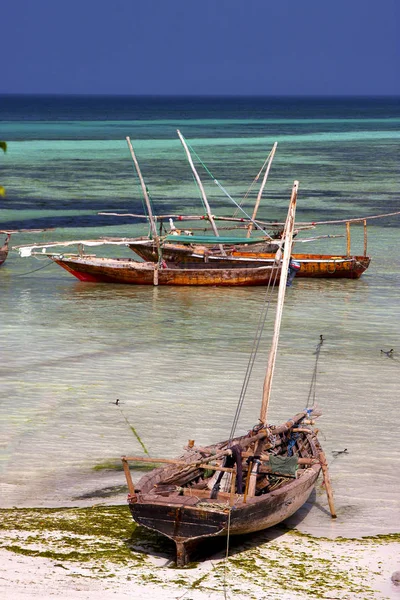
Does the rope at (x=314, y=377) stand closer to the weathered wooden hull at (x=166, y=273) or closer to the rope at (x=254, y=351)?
the rope at (x=254, y=351)

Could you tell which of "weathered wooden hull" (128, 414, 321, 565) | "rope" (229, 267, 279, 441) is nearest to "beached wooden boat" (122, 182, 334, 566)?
"weathered wooden hull" (128, 414, 321, 565)

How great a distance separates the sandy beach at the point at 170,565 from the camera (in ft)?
35.2

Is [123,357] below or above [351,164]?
below

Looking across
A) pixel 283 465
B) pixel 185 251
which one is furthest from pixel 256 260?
pixel 283 465

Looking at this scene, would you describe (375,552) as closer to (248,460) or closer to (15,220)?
(248,460)

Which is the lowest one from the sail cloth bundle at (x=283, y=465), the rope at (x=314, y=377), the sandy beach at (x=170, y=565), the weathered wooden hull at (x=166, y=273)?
the sandy beach at (x=170, y=565)

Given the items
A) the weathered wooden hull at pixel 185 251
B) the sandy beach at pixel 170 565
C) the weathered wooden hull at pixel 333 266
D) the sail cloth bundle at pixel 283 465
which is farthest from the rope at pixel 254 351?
the weathered wooden hull at pixel 333 266

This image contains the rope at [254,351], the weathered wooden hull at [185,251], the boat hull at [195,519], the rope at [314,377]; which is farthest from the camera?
the weathered wooden hull at [185,251]

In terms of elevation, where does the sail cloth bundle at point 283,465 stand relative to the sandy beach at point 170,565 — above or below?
above

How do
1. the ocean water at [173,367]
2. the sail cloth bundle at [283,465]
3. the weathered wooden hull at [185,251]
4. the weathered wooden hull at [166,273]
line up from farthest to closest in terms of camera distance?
the weathered wooden hull at [185,251]
the weathered wooden hull at [166,273]
the ocean water at [173,367]
the sail cloth bundle at [283,465]

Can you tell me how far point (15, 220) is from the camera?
41.7m

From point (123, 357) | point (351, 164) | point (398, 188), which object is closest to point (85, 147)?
point (351, 164)

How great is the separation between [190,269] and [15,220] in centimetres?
1518

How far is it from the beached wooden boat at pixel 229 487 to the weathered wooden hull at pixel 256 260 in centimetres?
1477
